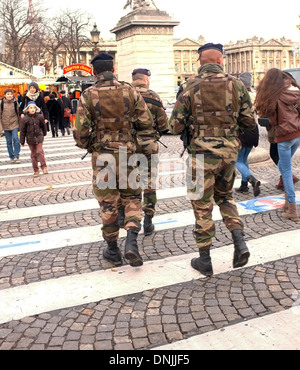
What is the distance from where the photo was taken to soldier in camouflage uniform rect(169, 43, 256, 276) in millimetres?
→ 3820

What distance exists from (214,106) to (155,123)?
4.63 ft

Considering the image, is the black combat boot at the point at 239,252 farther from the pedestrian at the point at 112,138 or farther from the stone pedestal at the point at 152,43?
the stone pedestal at the point at 152,43

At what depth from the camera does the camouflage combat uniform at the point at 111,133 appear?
4.06m

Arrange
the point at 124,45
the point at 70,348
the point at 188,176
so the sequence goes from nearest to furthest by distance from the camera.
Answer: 1. the point at 70,348
2. the point at 188,176
3. the point at 124,45

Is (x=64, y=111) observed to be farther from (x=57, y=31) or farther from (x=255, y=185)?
(x=57, y=31)

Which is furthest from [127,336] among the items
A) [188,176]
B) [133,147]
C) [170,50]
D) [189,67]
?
[189,67]

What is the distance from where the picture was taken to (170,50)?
929 inches

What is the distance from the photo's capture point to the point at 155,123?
5160 mm

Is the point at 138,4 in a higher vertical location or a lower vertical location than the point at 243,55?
lower

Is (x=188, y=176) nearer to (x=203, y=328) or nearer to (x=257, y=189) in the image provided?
(x=203, y=328)

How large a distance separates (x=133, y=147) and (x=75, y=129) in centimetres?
56

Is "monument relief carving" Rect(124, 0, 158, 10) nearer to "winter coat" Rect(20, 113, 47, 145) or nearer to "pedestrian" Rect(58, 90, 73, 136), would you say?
"pedestrian" Rect(58, 90, 73, 136)

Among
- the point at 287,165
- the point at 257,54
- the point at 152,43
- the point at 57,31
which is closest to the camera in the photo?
the point at 287,165

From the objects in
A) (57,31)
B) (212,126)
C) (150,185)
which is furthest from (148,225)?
(57,31)
